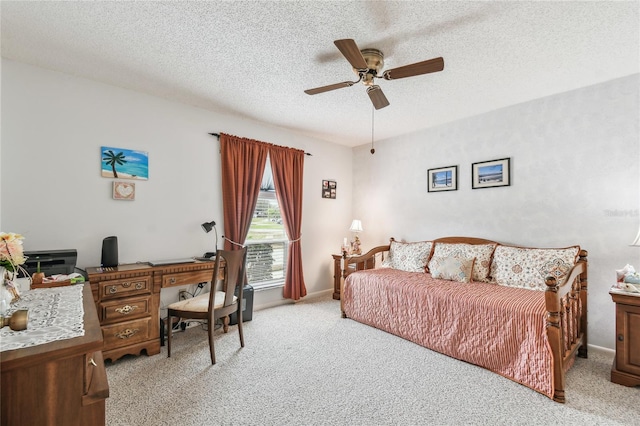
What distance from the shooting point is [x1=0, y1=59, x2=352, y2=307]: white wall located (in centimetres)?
246

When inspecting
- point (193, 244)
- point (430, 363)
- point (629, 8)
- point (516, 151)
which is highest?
point (629, 8)

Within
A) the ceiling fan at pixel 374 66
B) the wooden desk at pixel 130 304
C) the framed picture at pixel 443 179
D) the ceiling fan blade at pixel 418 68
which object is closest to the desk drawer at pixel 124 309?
the wooden desk at pixel 130 304

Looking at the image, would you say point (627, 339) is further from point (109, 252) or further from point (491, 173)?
point (109, 252)

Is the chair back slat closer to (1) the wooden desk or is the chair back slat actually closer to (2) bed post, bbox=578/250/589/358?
(1) the wooden desk

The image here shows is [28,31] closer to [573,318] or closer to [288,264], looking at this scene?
[288,264]

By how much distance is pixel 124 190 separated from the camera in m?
2.92

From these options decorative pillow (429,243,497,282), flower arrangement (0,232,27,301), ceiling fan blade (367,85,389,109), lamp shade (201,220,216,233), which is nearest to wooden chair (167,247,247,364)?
lamp shade (201,220,216,233)

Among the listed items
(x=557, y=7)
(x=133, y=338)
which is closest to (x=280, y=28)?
(x=557, y=7)

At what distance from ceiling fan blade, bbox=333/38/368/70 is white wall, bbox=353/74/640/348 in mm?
2215

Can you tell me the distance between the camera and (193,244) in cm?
338

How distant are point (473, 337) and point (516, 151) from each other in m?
2.08

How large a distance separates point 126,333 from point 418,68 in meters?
3.09

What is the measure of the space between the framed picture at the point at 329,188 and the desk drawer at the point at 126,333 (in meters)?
2.89

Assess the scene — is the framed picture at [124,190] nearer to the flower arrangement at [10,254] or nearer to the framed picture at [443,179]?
the flower arrangement at [10,254]
